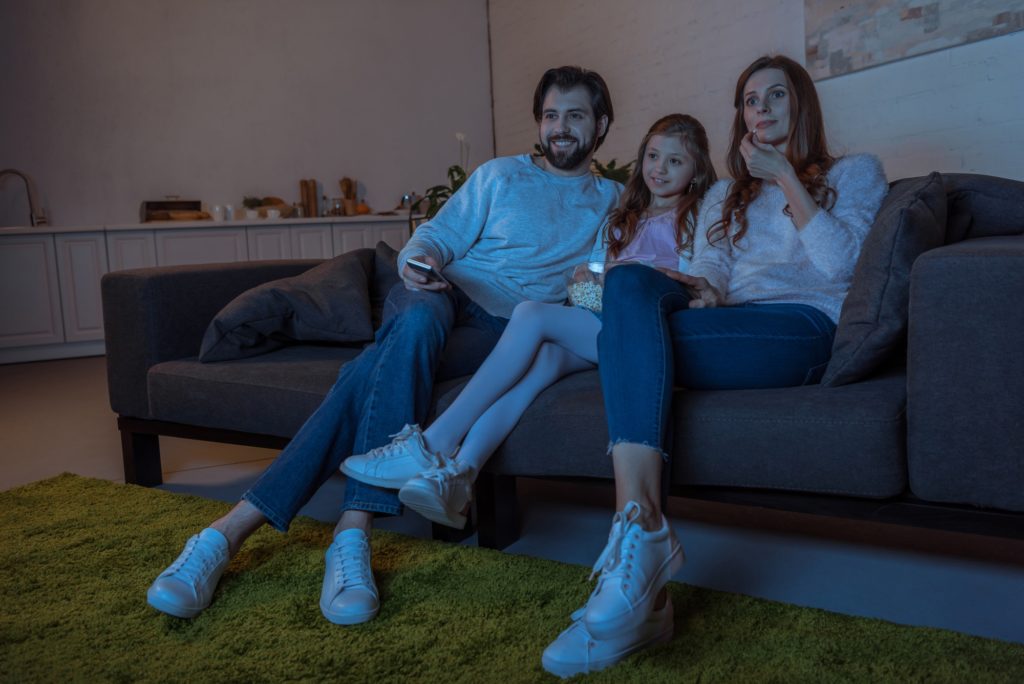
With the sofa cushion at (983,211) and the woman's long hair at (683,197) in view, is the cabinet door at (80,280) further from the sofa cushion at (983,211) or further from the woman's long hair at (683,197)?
the sofa cushion at (983,211)

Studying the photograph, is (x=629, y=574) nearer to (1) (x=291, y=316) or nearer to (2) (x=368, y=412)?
(2) (x=368, y=412)

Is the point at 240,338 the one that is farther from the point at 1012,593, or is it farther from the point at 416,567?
the point at 1012,593

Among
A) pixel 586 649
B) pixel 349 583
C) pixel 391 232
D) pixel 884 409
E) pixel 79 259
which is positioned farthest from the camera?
pixel 391 232

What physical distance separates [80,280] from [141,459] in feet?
11.1

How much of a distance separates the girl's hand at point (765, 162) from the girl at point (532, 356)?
8.6 inches

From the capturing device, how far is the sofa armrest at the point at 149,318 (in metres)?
2.53

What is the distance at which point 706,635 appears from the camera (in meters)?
1.44

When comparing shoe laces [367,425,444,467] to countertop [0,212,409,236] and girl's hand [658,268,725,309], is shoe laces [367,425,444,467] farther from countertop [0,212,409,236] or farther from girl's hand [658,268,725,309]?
countertop [0,212,409,236]

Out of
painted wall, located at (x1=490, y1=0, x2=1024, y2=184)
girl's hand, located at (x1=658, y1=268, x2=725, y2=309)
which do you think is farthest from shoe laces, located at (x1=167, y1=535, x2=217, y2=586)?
painted wall, located at (x1=490, y1=0, x2=1024, y2=184)

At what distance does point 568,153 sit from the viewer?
2.25 m

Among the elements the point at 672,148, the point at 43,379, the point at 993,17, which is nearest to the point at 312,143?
the point at 43,379

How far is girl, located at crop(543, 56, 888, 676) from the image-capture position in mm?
1360

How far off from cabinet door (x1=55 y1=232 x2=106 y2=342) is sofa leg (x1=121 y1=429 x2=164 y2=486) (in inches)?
128

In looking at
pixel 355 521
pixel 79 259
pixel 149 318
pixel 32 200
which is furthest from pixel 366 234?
pixel 355 521
